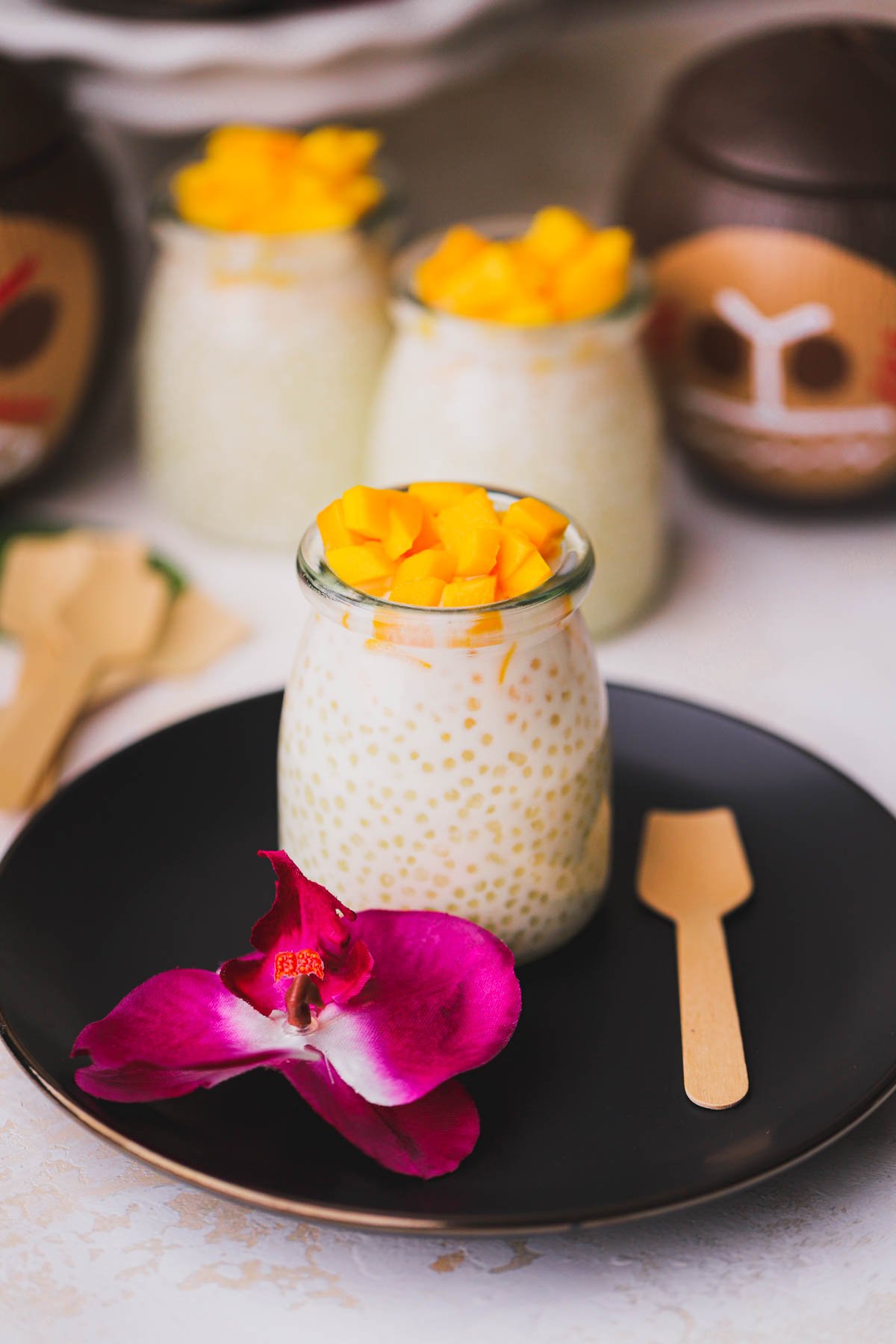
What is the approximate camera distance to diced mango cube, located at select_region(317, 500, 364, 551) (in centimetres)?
44

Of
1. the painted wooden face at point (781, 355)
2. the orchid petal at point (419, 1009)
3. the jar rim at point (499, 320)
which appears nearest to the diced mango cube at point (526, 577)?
the orchid petal at point (419, 1009)

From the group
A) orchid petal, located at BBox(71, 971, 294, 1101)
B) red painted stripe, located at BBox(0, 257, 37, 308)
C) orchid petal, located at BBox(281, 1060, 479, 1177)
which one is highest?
red painted stripe, located at BBox(0, 257, 37, 308)

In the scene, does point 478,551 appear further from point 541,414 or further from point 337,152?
point 337,152

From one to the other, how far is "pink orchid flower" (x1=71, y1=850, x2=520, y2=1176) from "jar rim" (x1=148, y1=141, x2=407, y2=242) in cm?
41

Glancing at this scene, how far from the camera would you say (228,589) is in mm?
770

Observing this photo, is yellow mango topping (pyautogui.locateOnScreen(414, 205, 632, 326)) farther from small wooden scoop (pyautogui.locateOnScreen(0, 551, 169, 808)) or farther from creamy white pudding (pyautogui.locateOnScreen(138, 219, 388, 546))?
small wooden scoop (pyautogui.locateOnScreen(0, 551, 169, 808))

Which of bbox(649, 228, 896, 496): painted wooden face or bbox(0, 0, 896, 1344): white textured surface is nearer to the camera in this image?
bbox(0, 0, 896, 1344): white textured surface

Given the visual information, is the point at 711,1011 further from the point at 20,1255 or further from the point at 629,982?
the point at 20,1255

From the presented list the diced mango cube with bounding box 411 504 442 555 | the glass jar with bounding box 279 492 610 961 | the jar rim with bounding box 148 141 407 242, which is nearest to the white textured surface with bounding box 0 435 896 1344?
the glass jar with bounding box 279 492 610 961

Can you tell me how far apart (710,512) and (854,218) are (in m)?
0.20

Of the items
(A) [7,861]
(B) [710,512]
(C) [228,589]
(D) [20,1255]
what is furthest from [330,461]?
(D) [20,1255]

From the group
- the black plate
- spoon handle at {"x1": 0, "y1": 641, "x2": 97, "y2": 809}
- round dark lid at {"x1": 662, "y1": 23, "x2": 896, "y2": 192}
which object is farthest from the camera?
round dark lid at {"x1": 662, "y1": 23, "x2": 896, "y2": 192}

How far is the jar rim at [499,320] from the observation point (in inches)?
25.3

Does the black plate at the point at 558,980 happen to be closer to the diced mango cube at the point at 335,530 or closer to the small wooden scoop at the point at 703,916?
the small wooden scoop at the point at 703,916
